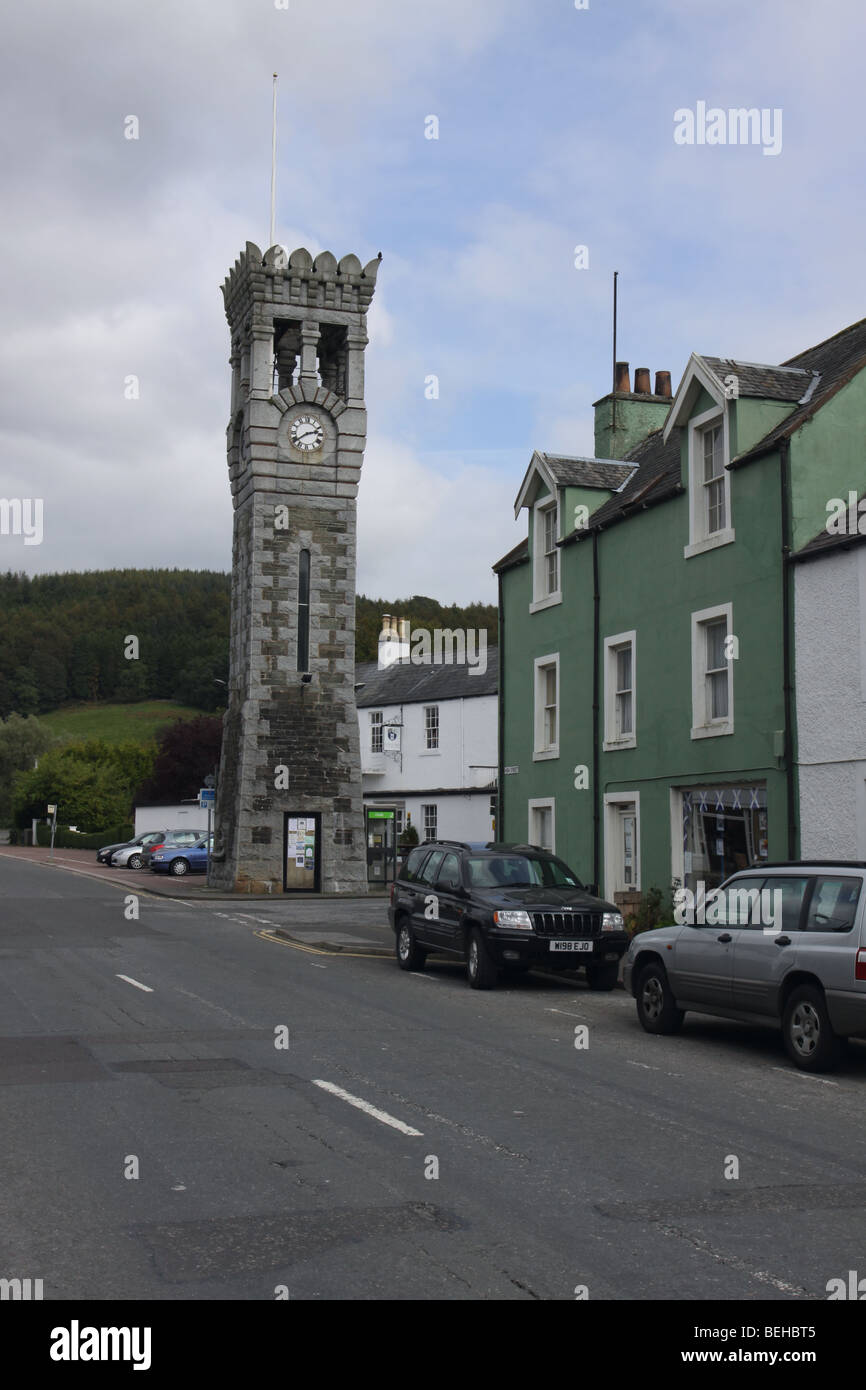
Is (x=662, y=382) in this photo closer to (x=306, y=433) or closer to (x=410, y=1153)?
(x=306, y=433)

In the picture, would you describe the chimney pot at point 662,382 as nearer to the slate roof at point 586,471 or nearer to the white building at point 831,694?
the slate roof at point 586,471

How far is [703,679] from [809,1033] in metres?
9.57

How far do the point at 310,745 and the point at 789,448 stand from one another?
1010 inches

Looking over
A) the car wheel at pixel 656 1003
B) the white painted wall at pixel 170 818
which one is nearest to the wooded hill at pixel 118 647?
the white painted wall at pixel 170 818

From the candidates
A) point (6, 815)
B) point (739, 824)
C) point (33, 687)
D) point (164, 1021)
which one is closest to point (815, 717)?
point (739, 824)

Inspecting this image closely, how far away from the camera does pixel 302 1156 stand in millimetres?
7766

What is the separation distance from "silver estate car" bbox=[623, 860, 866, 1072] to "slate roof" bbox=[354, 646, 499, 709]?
35988 mm

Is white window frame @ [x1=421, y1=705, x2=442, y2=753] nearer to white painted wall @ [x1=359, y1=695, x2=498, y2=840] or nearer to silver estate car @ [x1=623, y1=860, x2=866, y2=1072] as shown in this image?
white painted wall @ [x1=359, y1=695, x2=498, y2=840]

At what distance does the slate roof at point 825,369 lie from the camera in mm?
18438

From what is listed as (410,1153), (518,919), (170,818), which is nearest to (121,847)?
(170,818)

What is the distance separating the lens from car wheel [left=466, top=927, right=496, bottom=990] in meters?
16.6

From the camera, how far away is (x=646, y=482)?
23.5m

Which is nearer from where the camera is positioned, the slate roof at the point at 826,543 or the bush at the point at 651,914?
the slate roof at the point at 826,543

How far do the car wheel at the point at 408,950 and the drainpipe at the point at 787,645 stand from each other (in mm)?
5286
